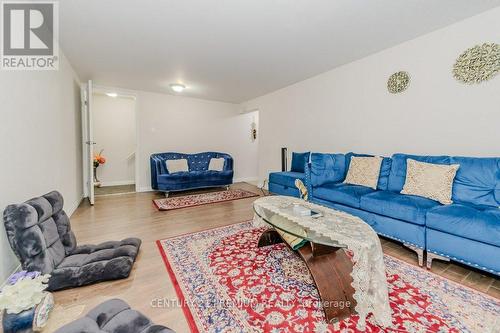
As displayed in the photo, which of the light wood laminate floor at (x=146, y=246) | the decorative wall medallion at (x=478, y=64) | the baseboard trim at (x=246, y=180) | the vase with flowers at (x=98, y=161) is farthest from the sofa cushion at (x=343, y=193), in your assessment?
the vase with flowers at (x=98, y=161)

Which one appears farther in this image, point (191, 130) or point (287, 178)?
point (191, 130)

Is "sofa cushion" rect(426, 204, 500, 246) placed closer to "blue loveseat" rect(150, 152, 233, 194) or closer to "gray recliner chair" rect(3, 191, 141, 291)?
"gray recliner chair" rect(3, 191, 141, 291)

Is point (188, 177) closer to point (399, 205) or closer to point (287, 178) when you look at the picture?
point (287, 178)

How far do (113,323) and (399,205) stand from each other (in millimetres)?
2452

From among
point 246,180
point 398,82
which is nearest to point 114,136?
point 246,180

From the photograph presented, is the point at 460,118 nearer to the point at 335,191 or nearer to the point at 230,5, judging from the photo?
the point at 335,191

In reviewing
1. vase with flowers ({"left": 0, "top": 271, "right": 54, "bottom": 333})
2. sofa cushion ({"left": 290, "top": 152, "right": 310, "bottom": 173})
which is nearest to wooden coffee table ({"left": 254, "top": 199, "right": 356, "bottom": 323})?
vase with flowers ({"left": 0, "top": 271, "right": 54, "bottom": 333})

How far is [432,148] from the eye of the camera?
8.80 feet

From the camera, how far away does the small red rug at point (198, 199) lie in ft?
13.0

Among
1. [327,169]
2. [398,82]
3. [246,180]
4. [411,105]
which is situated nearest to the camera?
[411,105]

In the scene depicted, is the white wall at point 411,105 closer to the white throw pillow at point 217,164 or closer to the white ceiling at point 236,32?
the white ceiling at point 236,32

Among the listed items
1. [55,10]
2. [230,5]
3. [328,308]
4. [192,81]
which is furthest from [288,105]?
[328,308]

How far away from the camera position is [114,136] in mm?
5992

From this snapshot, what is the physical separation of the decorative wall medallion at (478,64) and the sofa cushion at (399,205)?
140 centimetres
